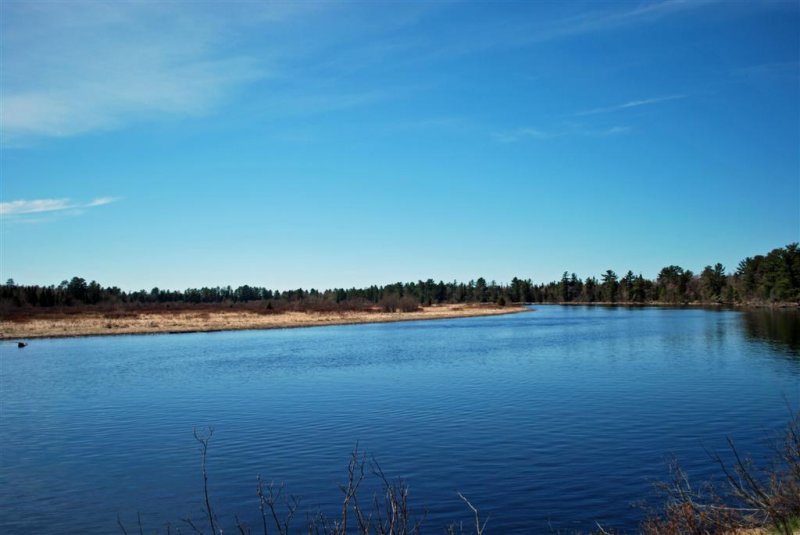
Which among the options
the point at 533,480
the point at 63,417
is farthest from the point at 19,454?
the point at 533,480

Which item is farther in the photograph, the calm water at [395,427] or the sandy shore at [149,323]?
the sandy shore at [149,323]

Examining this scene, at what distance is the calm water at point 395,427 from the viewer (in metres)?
15.9

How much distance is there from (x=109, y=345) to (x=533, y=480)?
194ft

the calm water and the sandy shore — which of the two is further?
the sandy shore

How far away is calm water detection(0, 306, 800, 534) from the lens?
1587 centimetres

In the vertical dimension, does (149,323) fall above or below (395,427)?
above

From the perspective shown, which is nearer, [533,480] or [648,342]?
[533,480]

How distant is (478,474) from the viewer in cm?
1766

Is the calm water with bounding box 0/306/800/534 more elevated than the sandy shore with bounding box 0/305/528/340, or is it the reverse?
the sandy shore with bounding box 0/305/528/340

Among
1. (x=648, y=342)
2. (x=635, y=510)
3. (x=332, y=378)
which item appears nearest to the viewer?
(x=635, y=510)

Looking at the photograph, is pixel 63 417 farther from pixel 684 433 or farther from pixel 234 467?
pixel 684 433

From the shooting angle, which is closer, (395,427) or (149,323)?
(395,427)

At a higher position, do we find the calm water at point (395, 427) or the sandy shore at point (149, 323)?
the sandy shore at point (149, 323)

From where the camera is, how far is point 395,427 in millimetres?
24188
